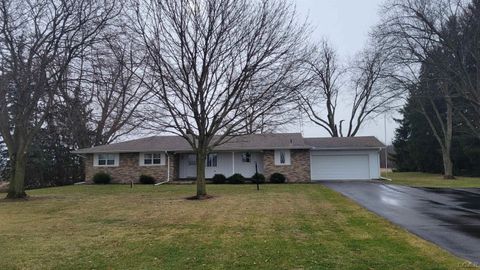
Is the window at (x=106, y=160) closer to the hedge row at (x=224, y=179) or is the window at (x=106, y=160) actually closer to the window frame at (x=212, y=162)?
the hedge row at (x=224, y=179)

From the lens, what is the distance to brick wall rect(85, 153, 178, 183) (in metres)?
32.3

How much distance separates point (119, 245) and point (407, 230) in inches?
242

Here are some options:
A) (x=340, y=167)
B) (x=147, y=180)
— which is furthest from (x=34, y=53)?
(x=340, y=167)

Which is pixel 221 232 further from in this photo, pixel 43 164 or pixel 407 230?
pixel 43 164

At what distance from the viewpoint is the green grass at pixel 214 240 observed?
709 centimetres

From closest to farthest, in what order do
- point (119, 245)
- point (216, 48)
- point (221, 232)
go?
point (119, 245)
point (221, 232)
point (216, 48)

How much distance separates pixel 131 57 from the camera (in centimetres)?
1956

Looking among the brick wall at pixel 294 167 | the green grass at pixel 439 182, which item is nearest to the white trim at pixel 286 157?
the brick wall at pixel 294 167

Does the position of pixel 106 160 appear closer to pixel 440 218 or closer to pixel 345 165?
pixel 345 165

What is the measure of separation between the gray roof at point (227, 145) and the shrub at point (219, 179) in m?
1.89

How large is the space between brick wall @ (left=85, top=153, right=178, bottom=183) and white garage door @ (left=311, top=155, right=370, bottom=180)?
34.2ft

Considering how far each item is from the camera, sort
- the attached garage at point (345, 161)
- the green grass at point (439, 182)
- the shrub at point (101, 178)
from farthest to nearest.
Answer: the attached garage at point (345, 161), the shrub at point (101, 178), the green grass at point (439, 182)

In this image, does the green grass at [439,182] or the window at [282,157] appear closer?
the green grass at [439,182]

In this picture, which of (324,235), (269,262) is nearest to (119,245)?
(269,262)
